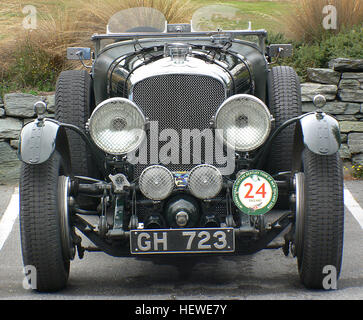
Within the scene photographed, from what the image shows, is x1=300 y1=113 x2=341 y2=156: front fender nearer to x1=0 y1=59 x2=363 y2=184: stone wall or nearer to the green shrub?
x1=0 y1=59 x2=363 y2=184: stone wall

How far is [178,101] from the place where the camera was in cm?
420

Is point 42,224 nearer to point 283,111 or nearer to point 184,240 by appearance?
point 184,240

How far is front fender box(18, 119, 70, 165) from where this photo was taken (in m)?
3.80

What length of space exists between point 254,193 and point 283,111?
115 cm

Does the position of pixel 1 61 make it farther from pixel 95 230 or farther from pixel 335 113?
pixel 95 230

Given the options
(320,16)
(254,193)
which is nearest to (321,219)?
(254,193)

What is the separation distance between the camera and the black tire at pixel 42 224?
3777 mm

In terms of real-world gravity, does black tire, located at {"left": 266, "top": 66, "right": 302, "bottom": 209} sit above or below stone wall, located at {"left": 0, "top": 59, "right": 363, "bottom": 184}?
above

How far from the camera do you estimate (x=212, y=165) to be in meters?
4.07

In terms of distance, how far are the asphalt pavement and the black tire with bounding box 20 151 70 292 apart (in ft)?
0.54

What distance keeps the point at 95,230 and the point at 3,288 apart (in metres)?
0.66

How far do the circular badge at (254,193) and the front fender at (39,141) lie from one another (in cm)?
107

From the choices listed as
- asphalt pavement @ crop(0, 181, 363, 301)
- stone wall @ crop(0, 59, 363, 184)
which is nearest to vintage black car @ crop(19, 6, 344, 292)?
asphalt pavement @ crop(0, 181, 363, 301)

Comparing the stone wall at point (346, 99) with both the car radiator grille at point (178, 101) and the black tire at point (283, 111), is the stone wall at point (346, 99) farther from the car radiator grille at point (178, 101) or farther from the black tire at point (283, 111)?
the car radiator grille at point (178, 101)
